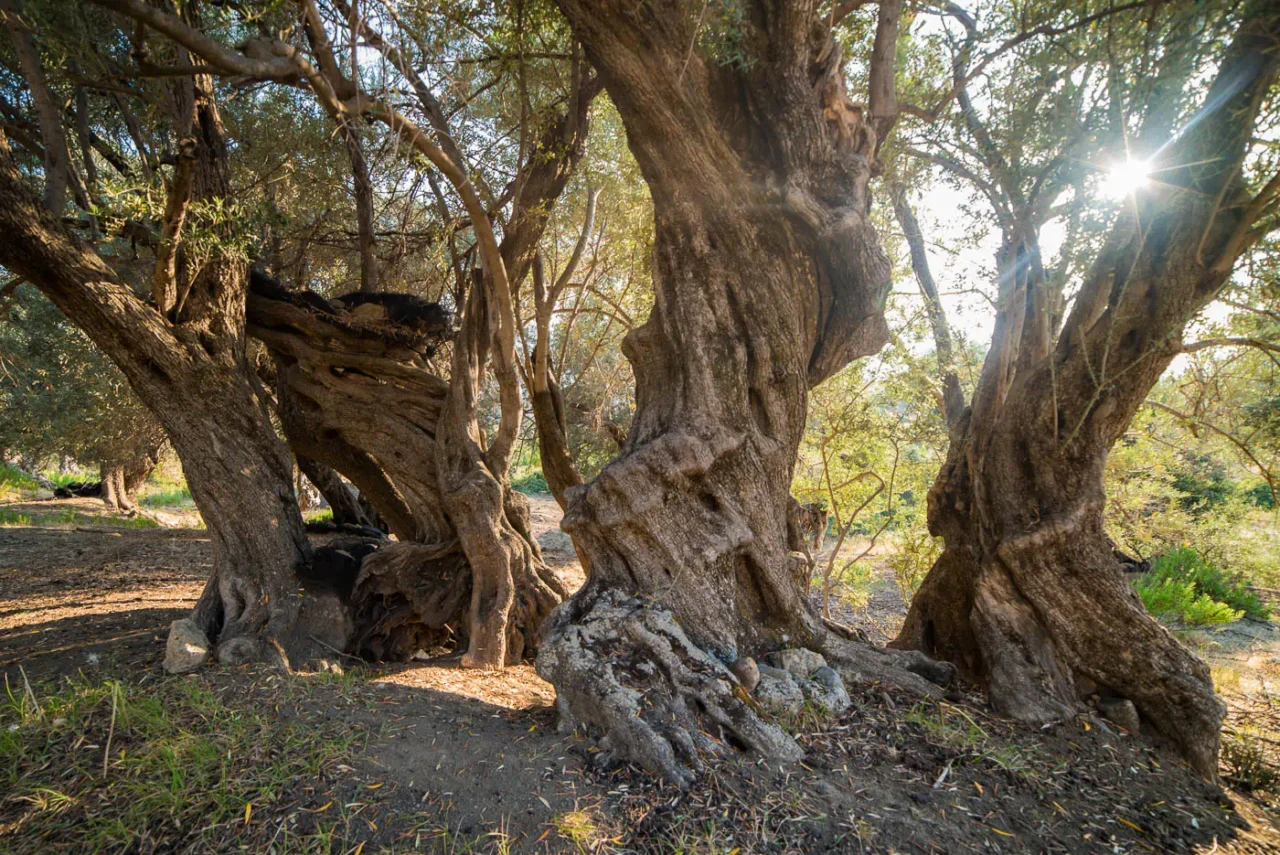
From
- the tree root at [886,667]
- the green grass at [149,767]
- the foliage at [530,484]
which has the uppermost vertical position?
the foliage at [530,484]

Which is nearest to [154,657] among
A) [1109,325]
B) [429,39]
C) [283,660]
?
[283,660]

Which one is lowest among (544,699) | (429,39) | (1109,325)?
(544,699)

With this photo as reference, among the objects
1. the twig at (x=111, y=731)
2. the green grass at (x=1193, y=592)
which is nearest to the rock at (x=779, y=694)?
the twig at (x=111, y=731)

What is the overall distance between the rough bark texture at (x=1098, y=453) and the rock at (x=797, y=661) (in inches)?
36.8

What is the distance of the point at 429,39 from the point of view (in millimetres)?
4180

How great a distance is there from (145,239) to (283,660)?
9.05 ft

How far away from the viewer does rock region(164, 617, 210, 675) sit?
10.4 feet

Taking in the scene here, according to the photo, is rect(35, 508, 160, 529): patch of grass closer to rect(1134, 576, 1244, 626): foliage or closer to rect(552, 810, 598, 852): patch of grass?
rect(552, 810, 598, 852): patch of grass

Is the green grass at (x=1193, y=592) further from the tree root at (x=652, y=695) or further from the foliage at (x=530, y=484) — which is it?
the foliage at (x=530, y=484)

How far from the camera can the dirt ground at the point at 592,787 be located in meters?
1.95

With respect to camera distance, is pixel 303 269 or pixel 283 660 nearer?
pixel 283 660

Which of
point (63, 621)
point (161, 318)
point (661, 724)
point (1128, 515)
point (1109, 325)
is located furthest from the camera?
point (1128, 515)

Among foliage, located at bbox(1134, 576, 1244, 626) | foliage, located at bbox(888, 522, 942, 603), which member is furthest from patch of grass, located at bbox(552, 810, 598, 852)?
foliage, located at bbox(1134, 576, 1244, 626)

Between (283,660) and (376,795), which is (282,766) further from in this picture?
(283,660)
